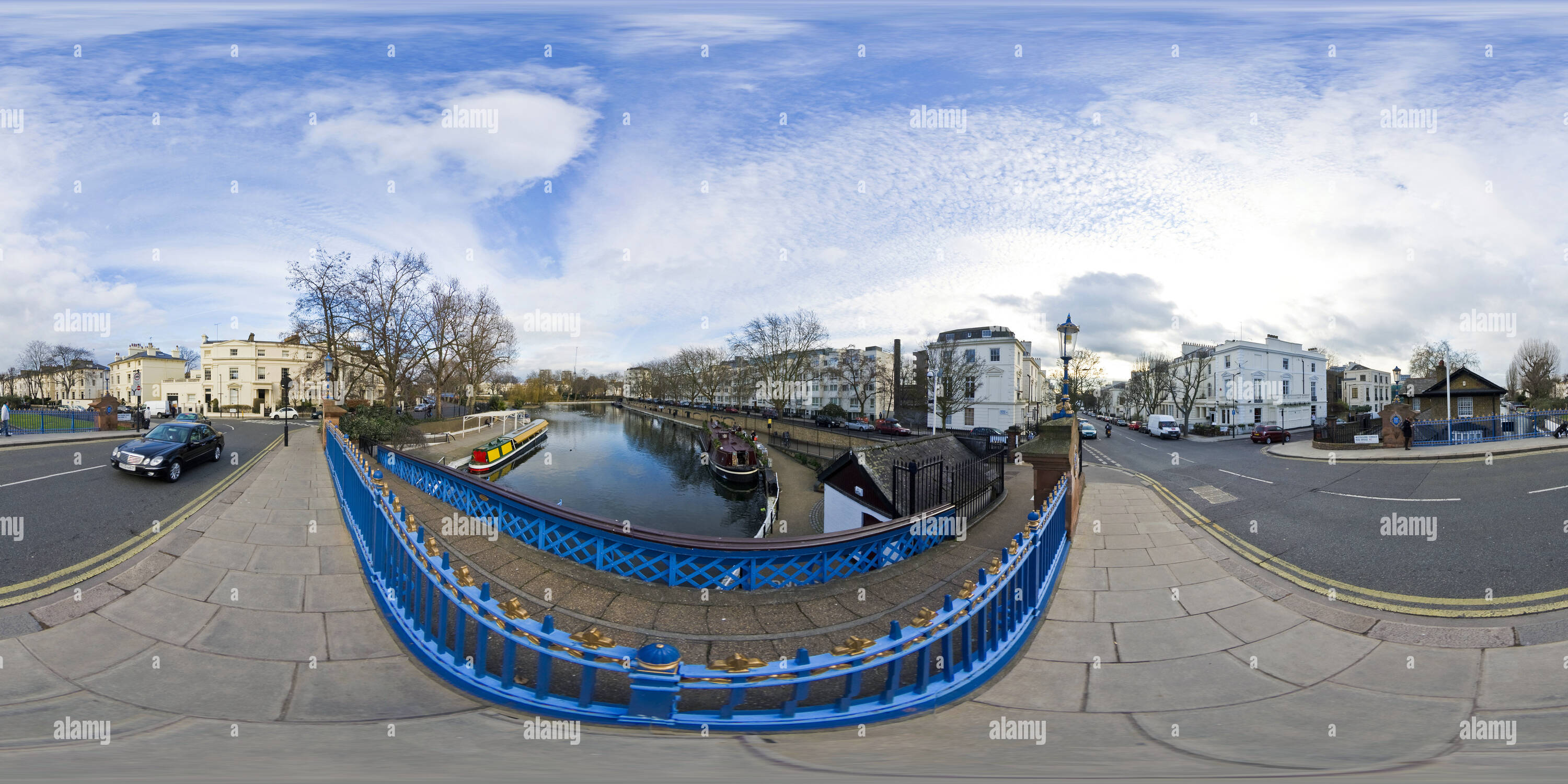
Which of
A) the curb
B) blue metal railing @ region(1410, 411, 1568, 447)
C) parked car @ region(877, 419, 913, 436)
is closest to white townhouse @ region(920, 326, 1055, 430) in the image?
parked car @ region(877, 419, 913, 436)

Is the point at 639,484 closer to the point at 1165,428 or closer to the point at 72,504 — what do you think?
the point at 72,504

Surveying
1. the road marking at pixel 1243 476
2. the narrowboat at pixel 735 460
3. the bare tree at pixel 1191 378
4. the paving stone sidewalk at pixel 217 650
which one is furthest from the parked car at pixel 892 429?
the paving stone sidewalk at pixel 217 650

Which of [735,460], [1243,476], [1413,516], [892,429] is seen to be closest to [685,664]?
[1413,516]

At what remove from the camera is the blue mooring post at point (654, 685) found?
3195 millimetres

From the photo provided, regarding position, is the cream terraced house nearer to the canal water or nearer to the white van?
the canal water

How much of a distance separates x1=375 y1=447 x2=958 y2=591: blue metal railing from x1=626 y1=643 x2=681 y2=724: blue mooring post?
8.33ft

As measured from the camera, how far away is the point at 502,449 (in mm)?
32562

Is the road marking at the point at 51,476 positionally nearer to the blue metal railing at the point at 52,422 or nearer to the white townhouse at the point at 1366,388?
the blue metal railing at the point at 52,422

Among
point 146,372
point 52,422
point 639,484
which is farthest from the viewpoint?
point 146,372

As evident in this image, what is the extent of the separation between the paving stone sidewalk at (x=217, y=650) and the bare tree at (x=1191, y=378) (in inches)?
2239

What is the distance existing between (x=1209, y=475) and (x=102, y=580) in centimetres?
2229

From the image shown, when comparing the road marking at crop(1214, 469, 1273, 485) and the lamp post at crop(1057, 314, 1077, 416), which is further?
the road marking at crop(1214, 469, 1273, 485)

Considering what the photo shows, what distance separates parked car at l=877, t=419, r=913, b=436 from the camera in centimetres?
4312

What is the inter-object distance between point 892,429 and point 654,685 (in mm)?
41841
